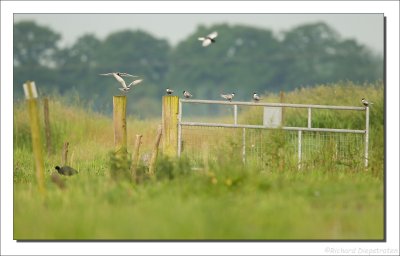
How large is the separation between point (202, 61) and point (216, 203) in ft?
166

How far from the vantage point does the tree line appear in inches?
2280

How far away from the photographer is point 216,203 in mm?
11883

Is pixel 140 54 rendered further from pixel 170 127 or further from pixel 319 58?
pixel 170 127

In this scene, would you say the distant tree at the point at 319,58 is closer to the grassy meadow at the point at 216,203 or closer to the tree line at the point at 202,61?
the tree line at the point at 202,61

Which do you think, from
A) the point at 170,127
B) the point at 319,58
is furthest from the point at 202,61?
the point at 170,127

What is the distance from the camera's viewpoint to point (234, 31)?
6169 centimetres

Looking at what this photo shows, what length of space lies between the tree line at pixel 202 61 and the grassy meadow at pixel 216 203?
42.7 metres

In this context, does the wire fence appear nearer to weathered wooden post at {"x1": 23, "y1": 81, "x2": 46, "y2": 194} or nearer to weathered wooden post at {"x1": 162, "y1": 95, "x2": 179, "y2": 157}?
Result: weathered wooden post at {"x1": 162, "y1": 95, "x2": 179, "y2": 157}

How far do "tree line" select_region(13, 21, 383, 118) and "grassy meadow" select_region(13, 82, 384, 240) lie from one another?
4274 centimetres

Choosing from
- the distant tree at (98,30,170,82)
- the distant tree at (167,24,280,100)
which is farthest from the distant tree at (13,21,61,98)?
the distant tree at (167,24,280,100)

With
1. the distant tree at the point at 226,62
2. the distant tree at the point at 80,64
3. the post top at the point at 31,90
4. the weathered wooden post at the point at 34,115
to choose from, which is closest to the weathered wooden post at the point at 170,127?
the weathered wooden post at the point at 34,115

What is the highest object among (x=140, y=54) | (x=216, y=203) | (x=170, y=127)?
(x=140, y=54)

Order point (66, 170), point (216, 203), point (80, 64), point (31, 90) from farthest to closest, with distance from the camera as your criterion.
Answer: point (80, 64)
point (66, 170)
point (31, 90)
point (216, 203)

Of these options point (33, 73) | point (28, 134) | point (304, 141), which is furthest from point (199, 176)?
point (33, 73)
